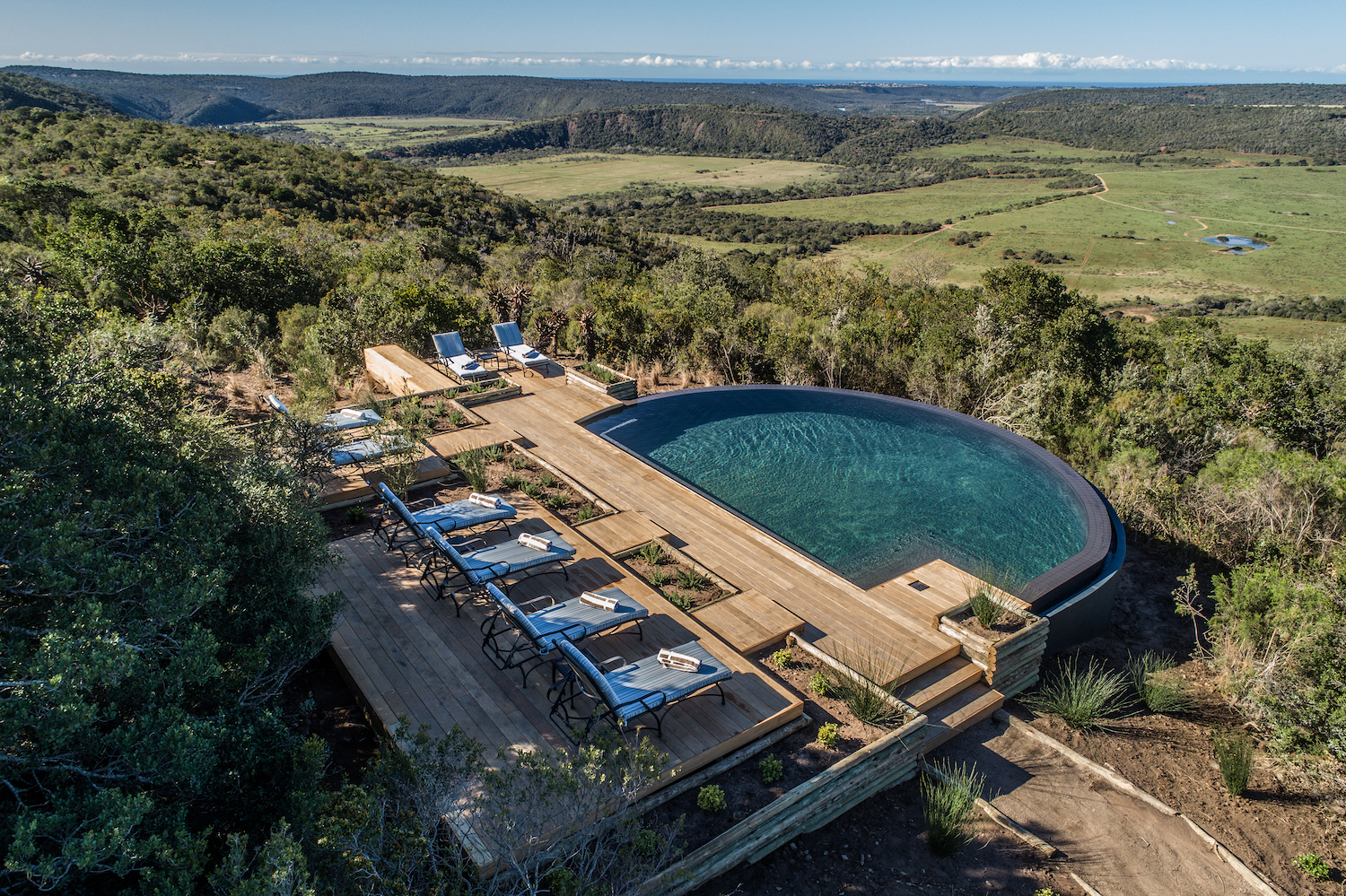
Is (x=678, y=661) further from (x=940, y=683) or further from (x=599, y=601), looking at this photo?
(x=940, y=683)

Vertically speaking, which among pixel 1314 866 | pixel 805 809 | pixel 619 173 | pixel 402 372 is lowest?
pixel 1314 866

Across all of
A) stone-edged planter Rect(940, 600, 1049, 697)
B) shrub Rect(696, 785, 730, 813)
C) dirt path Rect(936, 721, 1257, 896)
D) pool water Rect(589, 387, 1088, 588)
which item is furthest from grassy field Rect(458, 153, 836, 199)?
shrub Rect(696, 785, 730, 813)

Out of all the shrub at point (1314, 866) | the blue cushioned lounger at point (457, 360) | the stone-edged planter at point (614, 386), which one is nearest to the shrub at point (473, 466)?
the blue cushioned lounger at point (457, 360)

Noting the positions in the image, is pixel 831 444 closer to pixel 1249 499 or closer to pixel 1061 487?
pixel 1061 487

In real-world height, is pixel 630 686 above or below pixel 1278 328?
above

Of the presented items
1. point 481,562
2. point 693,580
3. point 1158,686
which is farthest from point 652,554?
point 1158,686

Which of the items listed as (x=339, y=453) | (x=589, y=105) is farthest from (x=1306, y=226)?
(x=589, y=105)

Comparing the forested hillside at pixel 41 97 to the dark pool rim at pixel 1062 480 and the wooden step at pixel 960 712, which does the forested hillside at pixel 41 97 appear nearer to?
the dark pool rim at pixel 1062 480
